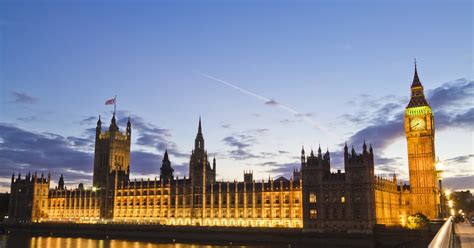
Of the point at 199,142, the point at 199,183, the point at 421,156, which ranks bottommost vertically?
the point at 199,183

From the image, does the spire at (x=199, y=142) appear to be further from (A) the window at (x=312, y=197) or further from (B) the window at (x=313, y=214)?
(B) the window at (x=313, y=214)

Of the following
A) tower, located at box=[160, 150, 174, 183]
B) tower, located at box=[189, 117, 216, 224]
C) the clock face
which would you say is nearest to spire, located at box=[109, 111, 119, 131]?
tower, located at box=[160, 150, 174, 183]

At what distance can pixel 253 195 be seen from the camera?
133875 millimetres

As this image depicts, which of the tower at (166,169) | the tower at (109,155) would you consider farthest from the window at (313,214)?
the tower at (109,155)

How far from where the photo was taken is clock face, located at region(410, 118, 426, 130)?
136 meters

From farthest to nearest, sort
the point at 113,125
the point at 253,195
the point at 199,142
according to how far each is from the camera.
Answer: the point at 113,125 → the point at 199,142 → the point at 253,195

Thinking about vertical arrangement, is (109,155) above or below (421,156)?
above

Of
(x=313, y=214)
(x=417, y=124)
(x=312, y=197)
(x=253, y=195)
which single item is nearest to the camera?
(x=313, y=214)

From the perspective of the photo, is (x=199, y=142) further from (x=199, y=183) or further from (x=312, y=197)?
(x=312, y=197)

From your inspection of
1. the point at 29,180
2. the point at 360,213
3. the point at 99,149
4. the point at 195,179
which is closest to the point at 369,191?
the point at 360,213

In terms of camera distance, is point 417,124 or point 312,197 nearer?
point 312,197

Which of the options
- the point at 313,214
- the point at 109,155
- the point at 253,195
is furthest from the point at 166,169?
the point at 313,214

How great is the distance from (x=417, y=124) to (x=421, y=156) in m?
9.82

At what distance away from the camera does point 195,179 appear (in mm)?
146875
